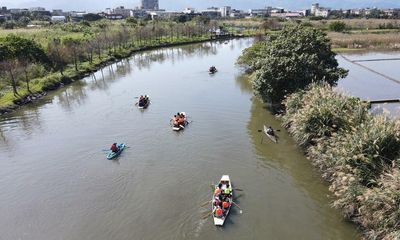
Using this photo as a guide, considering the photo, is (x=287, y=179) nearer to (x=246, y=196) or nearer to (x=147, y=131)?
(x=246, y=196)

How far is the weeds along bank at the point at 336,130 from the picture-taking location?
19613mm

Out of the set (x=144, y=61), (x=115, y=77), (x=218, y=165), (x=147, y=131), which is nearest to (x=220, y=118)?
A: (x=147, y=131)

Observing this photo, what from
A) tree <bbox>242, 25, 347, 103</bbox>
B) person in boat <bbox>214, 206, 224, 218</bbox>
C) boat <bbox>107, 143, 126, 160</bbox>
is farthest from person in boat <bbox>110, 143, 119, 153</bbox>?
tree <bbox>242, 25, 347, 103</bbox>

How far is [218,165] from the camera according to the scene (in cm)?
3114

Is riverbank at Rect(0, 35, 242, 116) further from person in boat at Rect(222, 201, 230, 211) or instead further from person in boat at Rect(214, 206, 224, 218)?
person in boat at Rect(214, 206, 224, 218)

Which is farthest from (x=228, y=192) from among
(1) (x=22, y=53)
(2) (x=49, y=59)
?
(2) (x=49, y=59)

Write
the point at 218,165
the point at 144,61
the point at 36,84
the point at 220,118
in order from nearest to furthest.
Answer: the point at 218,165 → the point at 220,118 → the point at 36,84 → the point at 144,61

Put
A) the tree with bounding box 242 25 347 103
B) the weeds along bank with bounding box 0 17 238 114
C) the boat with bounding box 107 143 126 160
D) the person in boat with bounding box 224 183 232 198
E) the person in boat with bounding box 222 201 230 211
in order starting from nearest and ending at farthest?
the person in boat with bounding box 222 201 230 211
the person in boat with bounding box 224 183 232 198
the boat with bounding box 107 143 126 160
the tree with bounding box 242 25 347 103
the weeds along bank with bounding box 0 17 238 114

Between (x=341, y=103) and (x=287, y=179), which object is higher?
(x=341, y=103)

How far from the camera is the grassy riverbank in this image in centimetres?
1889

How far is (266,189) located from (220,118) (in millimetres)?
16631

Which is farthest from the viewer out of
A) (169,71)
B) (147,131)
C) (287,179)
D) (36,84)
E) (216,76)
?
(169,71)

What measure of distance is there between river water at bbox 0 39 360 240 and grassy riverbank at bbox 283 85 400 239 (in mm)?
2000

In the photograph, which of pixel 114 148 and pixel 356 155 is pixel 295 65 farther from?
pixel 114 148
